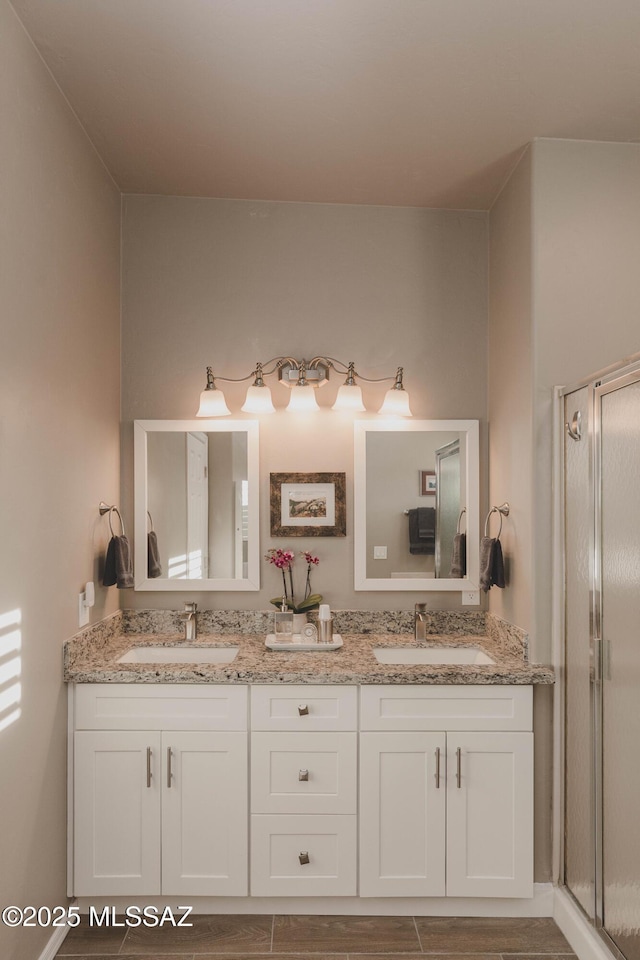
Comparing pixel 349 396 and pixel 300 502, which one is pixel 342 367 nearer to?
pixel 349 396

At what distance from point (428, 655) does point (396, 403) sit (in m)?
1.04

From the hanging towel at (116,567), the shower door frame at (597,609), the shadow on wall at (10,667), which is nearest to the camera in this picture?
the shadow on wall at (10,667)

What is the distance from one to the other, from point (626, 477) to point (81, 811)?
6.85 ft

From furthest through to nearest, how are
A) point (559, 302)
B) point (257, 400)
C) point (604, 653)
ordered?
point (257, 400)
point (559, 302)
point (604, 653)

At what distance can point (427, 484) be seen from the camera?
3.07m

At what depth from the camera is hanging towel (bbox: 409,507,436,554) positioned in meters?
3.06

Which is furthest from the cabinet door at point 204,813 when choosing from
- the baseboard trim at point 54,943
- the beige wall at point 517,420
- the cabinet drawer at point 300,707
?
the beige wall at point 517,420

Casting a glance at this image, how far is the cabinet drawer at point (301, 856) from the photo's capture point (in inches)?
96.7

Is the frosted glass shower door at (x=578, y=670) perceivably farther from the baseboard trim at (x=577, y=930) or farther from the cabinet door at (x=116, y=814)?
the cabinet door at (x=116, y=814)

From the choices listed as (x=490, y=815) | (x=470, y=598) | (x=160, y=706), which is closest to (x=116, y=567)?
(x=160, y=706)

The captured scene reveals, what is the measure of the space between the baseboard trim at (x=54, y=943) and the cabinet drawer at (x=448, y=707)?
122 cm

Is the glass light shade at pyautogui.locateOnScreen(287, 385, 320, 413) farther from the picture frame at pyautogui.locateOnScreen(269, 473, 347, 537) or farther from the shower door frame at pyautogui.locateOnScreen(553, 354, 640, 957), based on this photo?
the shower door frame at pyautogui.locateOnScreen(553, 354, 640, 957)

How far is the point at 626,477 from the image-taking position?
204 cm

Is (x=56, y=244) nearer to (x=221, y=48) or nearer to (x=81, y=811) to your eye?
(x=221, y=48)
